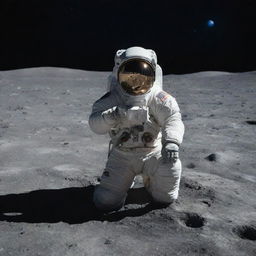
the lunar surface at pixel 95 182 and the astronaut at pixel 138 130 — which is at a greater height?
the astronaut at pixel 138 130

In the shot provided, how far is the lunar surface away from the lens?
203 centimetres

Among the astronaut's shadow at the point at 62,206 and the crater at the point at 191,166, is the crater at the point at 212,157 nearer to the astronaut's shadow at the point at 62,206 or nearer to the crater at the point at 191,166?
the crater at the point at 191,166

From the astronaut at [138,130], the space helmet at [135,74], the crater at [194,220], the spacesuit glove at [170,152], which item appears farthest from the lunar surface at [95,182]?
the space helmet at [135,74]

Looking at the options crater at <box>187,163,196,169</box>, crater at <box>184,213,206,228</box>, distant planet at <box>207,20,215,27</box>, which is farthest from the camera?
distant planet at <box>207,20,215,27</box>

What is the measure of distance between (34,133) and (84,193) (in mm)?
1516

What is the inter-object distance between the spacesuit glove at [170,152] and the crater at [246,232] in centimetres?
46

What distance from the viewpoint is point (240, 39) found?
9.36 metres

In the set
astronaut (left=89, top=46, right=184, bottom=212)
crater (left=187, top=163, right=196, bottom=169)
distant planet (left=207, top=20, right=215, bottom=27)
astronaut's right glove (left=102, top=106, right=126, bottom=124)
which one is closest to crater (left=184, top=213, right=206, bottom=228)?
astronaut (left=89, top=46, right=184, bottom=212)

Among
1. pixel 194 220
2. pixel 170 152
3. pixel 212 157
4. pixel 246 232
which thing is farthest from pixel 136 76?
pixel 212 157

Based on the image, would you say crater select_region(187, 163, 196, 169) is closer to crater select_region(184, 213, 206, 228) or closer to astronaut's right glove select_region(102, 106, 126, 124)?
crater select_region(184, 213, 206, 228)

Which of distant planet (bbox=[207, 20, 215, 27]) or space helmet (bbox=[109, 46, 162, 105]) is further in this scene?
distant planet (bbox=[207, 20, 215, 27])

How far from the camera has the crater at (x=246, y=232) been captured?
212cm

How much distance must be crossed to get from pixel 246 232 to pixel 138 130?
762 mm

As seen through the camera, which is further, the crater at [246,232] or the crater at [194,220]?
the crater at [194,220]
